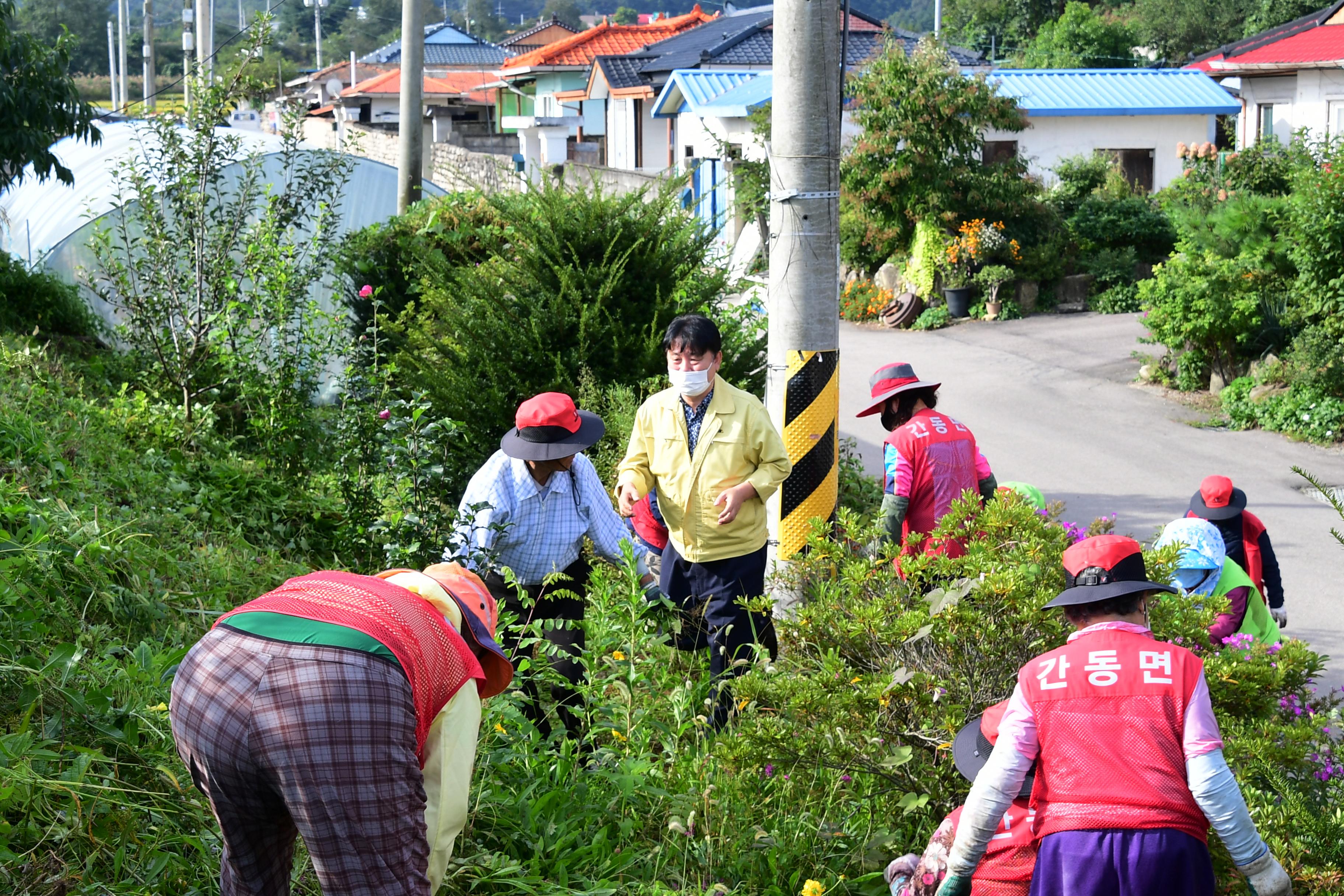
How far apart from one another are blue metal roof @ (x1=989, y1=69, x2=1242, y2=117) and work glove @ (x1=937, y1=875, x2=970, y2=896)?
2328cm

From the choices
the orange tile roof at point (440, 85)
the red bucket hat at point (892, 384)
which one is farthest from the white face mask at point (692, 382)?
the orange tile roof at point (440, 85)

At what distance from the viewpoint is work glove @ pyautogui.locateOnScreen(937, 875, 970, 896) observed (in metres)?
3.14

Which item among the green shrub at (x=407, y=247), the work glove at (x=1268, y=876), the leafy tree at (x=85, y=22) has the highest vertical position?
the leafy tree at (x=85, y=22)

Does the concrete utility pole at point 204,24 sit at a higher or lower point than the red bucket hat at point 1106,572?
higher

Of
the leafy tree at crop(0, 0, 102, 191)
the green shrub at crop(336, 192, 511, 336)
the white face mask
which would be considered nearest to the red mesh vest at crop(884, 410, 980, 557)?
the white face mask

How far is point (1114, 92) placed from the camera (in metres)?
26.6

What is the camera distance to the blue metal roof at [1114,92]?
25391 mm

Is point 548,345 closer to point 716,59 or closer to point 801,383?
point 801,383

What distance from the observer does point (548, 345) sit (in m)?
8.09

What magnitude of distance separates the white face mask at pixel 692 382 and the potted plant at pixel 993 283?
53.4 ft

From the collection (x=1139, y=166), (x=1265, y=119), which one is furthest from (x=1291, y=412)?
(x=1265, y=119)

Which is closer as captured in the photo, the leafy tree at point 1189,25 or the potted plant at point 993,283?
the potted plant at point 993,283

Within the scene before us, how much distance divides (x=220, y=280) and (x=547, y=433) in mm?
4729

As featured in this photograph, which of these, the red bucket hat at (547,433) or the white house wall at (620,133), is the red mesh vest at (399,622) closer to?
the red bucket hat at (547,433)
